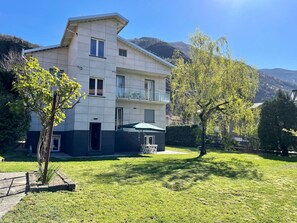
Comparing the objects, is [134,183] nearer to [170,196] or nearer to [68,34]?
[170,196]

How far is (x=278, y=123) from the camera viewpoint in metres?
19.3

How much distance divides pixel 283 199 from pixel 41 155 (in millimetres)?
7628

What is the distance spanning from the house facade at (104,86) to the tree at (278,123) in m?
9.11

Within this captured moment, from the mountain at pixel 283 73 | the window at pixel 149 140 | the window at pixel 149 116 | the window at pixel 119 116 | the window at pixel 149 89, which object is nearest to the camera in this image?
the window at pixel 119 116

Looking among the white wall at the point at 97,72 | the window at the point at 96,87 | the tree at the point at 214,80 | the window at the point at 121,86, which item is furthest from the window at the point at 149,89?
the tree at the point at 214,80

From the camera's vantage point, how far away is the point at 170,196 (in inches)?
251

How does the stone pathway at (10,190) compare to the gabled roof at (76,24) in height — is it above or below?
below

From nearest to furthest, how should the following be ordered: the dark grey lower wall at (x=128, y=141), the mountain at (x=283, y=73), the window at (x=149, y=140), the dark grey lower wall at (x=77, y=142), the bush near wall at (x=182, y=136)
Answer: the dark grey lower wall at (x=77, y=142), the dark grey lower wall at (x=128, y=141), the window at (x=149, y=140), the bush near wall at (x=182, y=136), the mountain at (x=283, y=73)

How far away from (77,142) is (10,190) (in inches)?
415

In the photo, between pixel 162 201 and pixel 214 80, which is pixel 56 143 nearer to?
pixel 214 80

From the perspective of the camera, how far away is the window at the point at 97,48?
698 inches

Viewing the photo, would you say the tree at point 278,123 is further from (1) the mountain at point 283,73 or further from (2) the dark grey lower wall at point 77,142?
(1) the mountain at point 283,73

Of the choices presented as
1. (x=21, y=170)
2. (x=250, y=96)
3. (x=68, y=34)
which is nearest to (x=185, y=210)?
(x=21, y=170)

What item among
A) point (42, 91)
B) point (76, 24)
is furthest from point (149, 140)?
point (42, 91)
